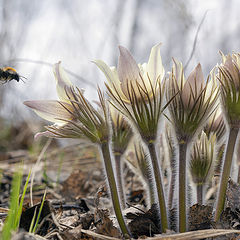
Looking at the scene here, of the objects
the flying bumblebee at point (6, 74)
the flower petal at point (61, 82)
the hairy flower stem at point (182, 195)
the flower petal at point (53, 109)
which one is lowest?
the hairy flower stem at point (182, 195)

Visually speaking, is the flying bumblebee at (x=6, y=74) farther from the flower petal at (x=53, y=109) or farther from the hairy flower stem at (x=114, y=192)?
the hairy flower stem at (x=114, y=192)

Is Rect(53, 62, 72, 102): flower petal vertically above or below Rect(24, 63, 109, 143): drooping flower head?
above

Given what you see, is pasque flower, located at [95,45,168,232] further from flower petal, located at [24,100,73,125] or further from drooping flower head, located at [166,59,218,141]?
flower petal, located at [24,100,73,125]

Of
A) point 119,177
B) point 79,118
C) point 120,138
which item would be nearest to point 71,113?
point 79,118

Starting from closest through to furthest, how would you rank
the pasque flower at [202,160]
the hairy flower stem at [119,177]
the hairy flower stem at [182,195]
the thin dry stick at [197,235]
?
the thin dry stick at [197,235], the hairy flower stem at [182,195], the pasque flower at [202,160], the hairy flower stem at [119,177]

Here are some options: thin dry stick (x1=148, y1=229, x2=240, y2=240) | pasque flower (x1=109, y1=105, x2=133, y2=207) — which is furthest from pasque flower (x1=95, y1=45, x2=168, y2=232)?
pasque flower (x1=109, y1=105, x2=133, y2=207)

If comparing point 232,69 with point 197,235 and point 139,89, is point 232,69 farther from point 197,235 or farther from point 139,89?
point 197,235

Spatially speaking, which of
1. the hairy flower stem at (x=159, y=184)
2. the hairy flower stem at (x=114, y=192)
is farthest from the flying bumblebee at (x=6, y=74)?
the hairy flower stem at (x=159, y=184)
